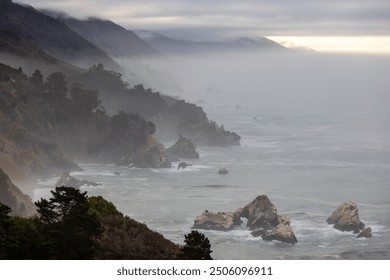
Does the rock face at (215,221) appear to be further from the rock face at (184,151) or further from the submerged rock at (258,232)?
the rock face at (184,151)

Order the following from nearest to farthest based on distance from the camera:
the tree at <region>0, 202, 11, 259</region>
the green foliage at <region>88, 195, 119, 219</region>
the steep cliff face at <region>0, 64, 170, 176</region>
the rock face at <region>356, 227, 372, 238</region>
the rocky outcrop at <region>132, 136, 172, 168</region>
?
the tree at <region>0, 202, 11, 259</region> → the green foliage at <region>88, 195, 119, 219</region> → the rock face at <region>356, 227, 372, 238</region> → the steep cliff face at <region>0, 64, 170, 176</region> → the rocky outcrop at <region>132, 136, 172, 168</region>

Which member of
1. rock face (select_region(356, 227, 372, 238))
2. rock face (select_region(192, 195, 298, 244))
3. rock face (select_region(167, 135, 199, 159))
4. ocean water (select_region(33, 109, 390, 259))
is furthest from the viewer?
rock face (select_region(167, 135, 199, 159))

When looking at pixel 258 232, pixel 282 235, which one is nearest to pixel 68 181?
pixel 258 232

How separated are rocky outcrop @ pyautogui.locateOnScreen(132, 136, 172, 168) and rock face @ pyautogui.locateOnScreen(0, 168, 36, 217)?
55.3m

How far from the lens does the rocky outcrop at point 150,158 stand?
145250 millimetres

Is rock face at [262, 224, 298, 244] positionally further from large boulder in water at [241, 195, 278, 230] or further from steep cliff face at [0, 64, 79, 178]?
steep cliff face at [0, 64, 79, 178]

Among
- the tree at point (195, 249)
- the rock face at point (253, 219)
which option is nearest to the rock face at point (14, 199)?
the rock face at point (253, 219)

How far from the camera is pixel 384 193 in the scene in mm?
118688

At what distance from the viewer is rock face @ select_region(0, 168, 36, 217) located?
281 feet

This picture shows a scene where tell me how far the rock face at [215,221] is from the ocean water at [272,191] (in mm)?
1067

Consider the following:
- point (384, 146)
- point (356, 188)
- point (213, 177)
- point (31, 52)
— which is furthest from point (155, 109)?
point (356, 188)

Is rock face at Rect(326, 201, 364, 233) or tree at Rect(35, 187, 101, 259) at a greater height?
rock face at Rect(326, 201, 364, 233)

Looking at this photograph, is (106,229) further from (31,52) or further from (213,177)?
(31,52)

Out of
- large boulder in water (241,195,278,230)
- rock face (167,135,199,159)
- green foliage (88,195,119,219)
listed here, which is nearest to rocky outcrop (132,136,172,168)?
rock face (167,135,199,159)
